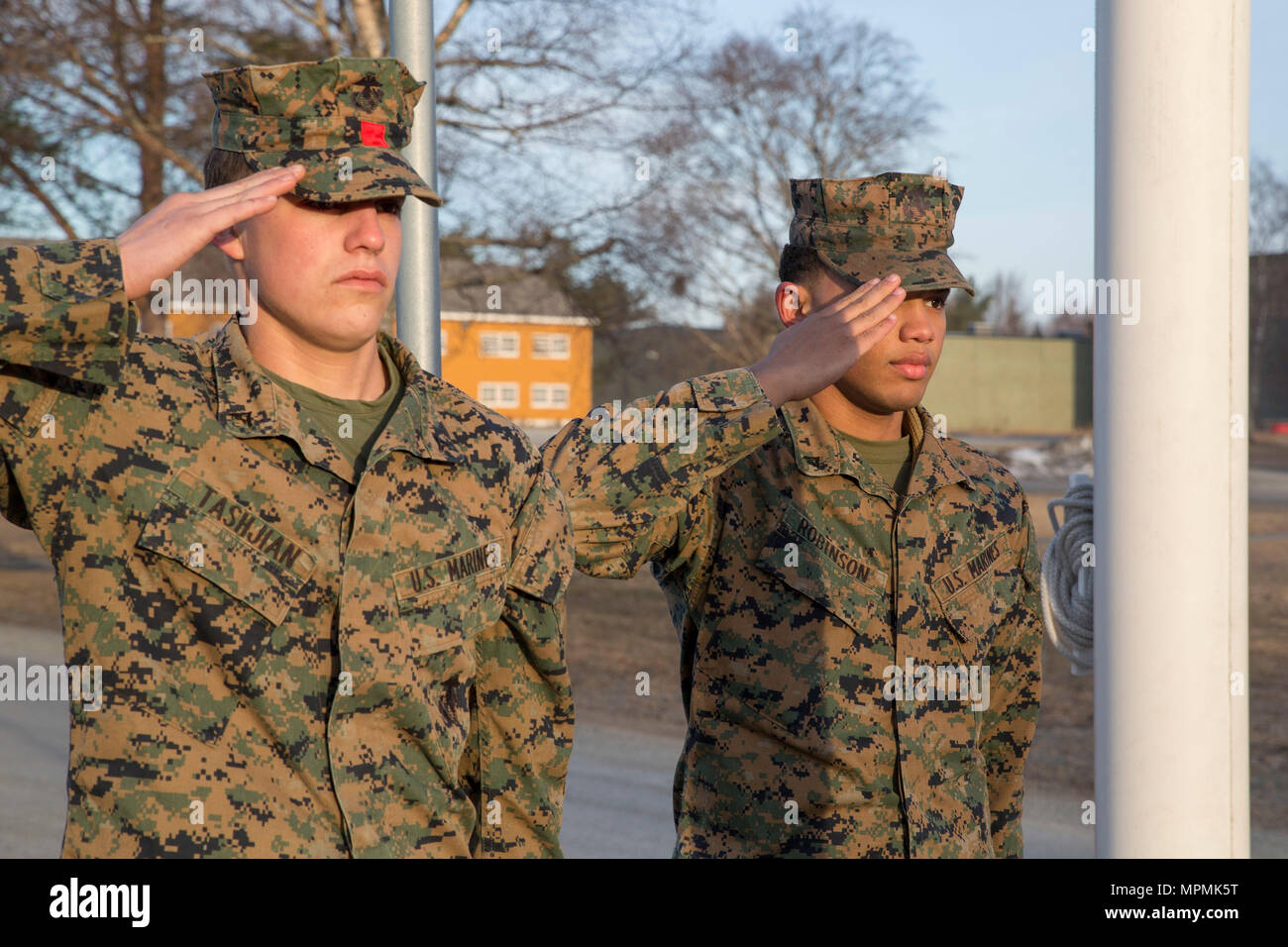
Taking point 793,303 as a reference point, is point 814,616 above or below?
below

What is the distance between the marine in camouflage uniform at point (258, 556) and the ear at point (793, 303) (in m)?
0.97

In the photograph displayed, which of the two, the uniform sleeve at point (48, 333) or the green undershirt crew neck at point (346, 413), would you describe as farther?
the green undershirt crew neck at point (346, 413)

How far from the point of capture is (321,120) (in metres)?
Result: 2.45

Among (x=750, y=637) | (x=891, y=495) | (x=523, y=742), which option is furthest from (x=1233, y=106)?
(x=523, y=742)

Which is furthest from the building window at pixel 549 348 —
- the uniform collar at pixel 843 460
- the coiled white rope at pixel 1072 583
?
the coiled white rope at pixel 1072 583

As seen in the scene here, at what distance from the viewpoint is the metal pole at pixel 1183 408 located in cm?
244

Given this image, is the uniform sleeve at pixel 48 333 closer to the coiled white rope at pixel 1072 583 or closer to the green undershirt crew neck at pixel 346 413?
the green undershirt crew neck at pixel 346 413

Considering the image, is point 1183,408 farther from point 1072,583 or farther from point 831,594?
point 831,594

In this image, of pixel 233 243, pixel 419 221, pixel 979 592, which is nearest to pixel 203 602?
pixel 233 243

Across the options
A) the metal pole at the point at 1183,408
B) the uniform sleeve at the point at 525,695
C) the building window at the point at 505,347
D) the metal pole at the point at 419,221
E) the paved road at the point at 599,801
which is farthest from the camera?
the building window at the point at 505,347

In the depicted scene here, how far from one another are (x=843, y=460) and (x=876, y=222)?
1.88 feet

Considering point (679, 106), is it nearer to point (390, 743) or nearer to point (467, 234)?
point (467, 234)

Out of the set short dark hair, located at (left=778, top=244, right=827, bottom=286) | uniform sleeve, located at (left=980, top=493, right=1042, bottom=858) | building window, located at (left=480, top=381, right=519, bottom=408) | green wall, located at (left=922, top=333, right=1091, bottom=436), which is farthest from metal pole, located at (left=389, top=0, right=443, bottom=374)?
green wall, located at (left=922, top=333, right=1091, bottom=436)

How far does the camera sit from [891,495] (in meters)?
3.24
